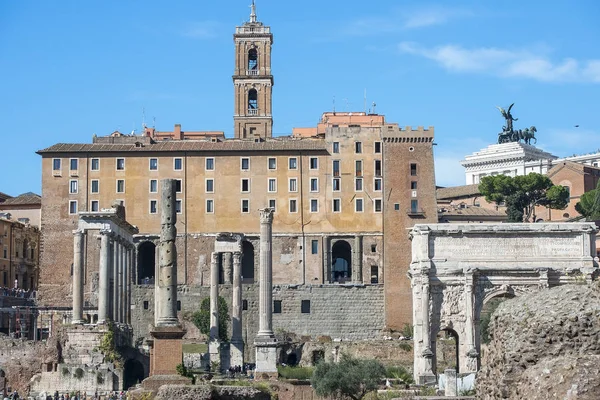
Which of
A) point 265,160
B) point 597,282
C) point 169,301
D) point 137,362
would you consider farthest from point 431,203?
point 597,282

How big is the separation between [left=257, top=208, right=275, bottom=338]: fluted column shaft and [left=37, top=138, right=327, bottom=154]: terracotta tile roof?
2130 centimetres

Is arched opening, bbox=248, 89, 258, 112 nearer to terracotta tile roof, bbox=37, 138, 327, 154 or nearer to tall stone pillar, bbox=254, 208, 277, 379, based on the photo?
terracotta tile roof, bbox=37, 138, 327, 154

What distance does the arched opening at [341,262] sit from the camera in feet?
225

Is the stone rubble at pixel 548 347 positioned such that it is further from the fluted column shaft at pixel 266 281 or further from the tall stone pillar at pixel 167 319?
the fluted column shaft at pixel 266 281

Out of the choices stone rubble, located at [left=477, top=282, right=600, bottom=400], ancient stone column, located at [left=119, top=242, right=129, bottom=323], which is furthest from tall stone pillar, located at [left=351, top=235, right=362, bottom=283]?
stone rubble, located at [left=477, top=282, right=600, bottom=400]

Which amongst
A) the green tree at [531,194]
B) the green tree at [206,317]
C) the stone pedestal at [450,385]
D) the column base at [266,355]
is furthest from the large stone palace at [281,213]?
the stone pedestal at [450,385]

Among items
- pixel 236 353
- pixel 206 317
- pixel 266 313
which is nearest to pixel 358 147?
pixel 206 317

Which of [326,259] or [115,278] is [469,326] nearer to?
[115,278]

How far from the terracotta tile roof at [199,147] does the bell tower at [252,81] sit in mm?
10181

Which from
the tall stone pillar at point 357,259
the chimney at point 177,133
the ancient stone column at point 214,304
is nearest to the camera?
the ancient stone column at point 214,304

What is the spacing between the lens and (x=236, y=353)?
54156 mm

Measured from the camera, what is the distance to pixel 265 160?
68.6 metres

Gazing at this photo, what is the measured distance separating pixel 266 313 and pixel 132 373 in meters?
6.01

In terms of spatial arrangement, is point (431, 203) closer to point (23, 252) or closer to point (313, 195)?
point (313, 195)
